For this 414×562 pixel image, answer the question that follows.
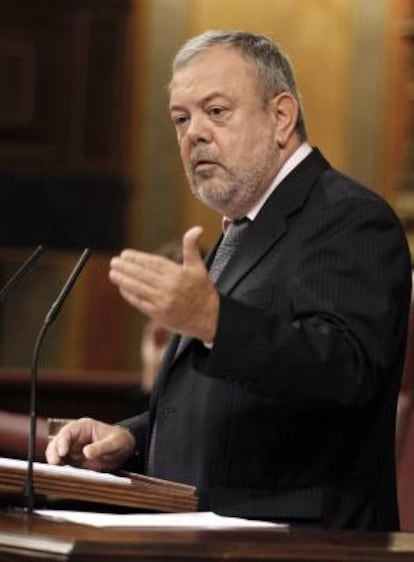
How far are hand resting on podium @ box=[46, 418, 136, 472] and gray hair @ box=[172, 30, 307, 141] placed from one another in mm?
636

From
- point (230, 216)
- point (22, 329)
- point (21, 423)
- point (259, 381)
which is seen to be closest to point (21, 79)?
point (22, 329)

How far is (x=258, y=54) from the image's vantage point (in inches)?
114

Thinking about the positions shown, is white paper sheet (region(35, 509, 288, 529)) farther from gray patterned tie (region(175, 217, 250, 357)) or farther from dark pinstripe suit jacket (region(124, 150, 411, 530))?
gray patterned tie (region(175, 217, 250, 357))

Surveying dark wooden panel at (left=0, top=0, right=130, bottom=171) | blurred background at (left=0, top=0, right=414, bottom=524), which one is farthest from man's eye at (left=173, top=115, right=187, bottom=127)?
dark wooden panel at (left=0, top=0, right=130, bottom=171)

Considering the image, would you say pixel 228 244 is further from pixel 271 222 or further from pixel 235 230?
pixel 271 222

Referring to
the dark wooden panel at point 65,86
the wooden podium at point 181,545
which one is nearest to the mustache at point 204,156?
the wooden podium at point 181,545

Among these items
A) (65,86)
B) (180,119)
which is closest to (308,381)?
(180,119)

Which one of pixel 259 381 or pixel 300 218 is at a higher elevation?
pixel 300 218

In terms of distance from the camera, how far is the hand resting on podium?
2.76 meters

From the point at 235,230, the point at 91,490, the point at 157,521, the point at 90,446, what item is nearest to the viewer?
the point at 157,521

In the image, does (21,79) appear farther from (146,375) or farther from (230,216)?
(230,216)

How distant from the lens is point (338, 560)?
2002mm

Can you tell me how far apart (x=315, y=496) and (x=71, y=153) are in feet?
20.8

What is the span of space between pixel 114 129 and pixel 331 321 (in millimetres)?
6344
